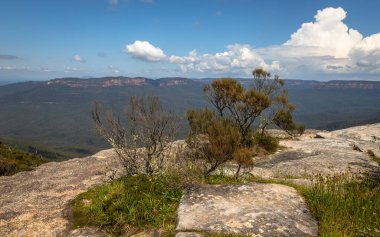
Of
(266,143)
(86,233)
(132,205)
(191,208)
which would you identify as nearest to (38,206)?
(86,233)

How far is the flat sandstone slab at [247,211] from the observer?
1014cm

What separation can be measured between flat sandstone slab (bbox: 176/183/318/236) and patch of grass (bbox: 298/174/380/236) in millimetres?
376

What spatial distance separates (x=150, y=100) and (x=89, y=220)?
24.9ft

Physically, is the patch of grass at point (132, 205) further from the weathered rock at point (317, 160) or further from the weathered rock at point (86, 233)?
the weathered rock at point (317, 160)

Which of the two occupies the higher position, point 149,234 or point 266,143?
point 149,234

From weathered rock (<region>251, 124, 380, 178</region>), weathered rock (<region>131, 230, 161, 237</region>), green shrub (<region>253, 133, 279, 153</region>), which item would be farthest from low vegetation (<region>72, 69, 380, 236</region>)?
green shrub (<region>253, 133, 279, 153</region>)

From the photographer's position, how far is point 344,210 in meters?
10.7

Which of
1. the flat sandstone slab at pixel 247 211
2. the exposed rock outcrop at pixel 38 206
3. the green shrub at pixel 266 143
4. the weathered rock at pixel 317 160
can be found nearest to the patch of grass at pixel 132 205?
the flat sandstone slab at pixel 247 211

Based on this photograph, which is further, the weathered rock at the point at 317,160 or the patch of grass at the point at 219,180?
the weathered rock at the point at 317,160

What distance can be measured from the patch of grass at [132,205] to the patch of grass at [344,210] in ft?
15.8

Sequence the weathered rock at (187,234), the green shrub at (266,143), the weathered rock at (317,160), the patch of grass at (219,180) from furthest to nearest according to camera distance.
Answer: the green shrub at (266,143) < the weathered rock at (317,160) < the patch of grass at (219,180) < the weathered rock at (187,234)

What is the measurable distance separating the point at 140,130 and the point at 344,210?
36.8 feet

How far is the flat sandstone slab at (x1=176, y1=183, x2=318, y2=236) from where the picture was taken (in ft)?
33.3

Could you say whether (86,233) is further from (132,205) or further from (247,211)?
(247,211)
